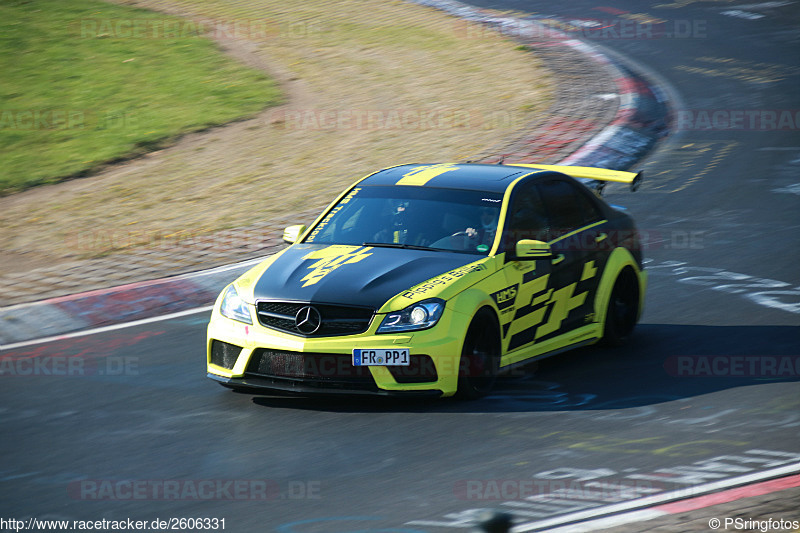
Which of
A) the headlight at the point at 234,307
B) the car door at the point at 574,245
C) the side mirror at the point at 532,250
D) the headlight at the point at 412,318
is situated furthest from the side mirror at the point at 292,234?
the car door at the point at 574,245

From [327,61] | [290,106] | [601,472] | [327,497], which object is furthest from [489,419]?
[327,61]

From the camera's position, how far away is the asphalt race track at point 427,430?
19.0 ft

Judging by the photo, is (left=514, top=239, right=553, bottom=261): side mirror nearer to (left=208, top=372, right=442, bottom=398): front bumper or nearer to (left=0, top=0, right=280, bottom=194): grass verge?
(left=208, top=372, right=442, bottom=398): front bumper

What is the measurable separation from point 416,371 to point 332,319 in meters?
0.65

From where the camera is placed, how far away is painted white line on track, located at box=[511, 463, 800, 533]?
17.6 ft

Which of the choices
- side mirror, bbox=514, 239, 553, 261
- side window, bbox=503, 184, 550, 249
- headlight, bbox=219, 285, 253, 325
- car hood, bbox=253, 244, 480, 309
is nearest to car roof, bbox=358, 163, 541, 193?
side window, bbox=503, 184, 550, 249

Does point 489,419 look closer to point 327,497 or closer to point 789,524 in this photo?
point 327,497

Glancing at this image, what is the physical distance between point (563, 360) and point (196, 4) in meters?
22.7

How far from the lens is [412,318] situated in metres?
7.15

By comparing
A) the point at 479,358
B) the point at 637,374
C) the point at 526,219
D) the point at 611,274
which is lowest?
the point at 637,374

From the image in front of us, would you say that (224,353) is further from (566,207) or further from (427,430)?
(566,207)

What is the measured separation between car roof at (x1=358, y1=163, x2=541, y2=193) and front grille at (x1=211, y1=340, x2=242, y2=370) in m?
2.00

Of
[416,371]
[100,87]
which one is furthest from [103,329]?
[100,87]

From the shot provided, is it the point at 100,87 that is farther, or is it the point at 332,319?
the point at 100,87
